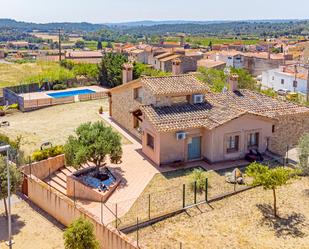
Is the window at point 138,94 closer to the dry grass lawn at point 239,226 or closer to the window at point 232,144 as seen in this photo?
the window at point 232,144

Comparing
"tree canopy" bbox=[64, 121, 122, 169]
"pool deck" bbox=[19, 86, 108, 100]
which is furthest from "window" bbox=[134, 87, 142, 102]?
"pool deck" bbox=[19, 86, 108, 100]

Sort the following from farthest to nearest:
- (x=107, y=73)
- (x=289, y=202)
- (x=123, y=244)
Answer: (x=107, y=73) < (x=289, y=202) < (x=123, y=244)

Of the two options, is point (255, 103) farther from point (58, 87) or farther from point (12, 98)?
point (58, 87)

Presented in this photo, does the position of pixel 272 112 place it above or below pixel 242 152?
above

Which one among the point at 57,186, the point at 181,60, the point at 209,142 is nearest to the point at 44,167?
the point at 57,186

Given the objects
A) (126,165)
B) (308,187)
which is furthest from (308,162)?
(126,165)

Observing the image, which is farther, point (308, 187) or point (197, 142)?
point (197, 142)

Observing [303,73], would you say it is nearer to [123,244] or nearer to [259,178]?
[259,178]
